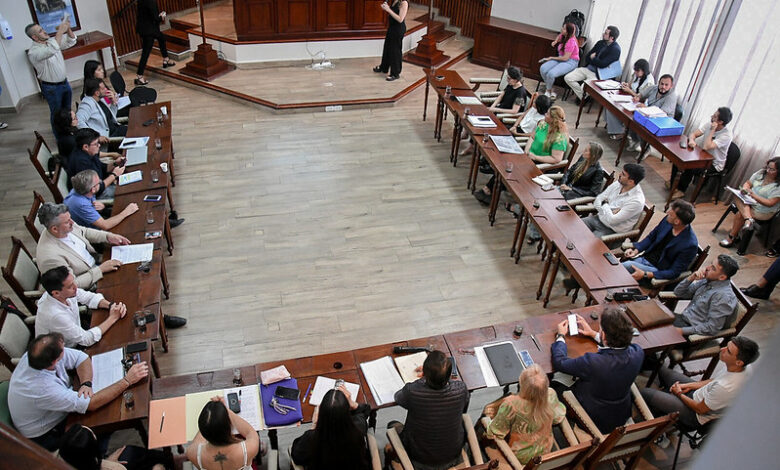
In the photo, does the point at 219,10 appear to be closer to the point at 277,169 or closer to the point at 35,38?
the point at 35,38

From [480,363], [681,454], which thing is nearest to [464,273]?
[480,363]

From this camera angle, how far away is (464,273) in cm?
609

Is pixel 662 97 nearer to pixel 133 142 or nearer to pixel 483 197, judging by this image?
pixel 483 197

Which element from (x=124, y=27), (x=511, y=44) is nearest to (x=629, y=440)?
(x=511, y=44)

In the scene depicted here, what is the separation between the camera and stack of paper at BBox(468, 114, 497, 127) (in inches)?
286

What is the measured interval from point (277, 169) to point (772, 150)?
19.9 feet

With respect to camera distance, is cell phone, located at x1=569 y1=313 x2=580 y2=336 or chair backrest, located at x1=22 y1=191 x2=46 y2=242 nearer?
cell phone, located at x1=569 y1=313 x2=580 y2=336

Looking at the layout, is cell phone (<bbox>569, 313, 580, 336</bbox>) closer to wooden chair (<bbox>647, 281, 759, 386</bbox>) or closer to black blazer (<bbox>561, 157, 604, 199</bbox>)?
wooden chair (<bbox>647, 281, 759, 386</bbox>)

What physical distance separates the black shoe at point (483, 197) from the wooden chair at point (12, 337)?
490 centimetres

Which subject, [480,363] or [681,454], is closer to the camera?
[480,363]

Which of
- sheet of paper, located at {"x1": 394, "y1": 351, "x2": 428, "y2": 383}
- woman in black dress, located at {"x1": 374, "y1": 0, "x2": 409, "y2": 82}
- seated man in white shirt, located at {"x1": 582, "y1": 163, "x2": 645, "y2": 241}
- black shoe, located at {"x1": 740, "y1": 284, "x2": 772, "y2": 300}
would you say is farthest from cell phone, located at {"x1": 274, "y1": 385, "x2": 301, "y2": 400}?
woman in black dress, located at {"x1": 374, "y1": 0, "x2": 409, "y2": 82}

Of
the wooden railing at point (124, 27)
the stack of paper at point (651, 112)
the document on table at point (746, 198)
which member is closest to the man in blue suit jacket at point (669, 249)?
the document on table at point (746, 198)

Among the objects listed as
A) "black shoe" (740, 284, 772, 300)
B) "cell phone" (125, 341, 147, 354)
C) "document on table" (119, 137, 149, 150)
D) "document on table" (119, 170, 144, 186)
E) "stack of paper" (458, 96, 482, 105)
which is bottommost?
"black shoe" (740, 284, 772, 300)

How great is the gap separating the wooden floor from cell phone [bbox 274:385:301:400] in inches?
49.7
